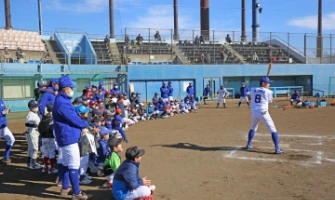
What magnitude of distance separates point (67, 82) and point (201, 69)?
23.7 m

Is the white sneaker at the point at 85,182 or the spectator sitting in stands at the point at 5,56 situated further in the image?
the spectator sitting in stands at the point at 5,56

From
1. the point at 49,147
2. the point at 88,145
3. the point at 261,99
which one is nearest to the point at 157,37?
the point at 261,99

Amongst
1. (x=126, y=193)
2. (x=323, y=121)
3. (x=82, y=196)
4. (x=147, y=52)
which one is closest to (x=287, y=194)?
(x=126, y=193)

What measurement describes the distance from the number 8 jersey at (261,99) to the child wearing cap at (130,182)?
177 inches

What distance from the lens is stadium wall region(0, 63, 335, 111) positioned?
773 inches

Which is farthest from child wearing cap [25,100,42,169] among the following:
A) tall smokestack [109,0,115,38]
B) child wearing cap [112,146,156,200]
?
tall smokestack [109,0,115,38]

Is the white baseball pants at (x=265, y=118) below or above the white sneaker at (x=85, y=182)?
above

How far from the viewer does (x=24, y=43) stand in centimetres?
2381

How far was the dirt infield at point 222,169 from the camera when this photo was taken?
518cm

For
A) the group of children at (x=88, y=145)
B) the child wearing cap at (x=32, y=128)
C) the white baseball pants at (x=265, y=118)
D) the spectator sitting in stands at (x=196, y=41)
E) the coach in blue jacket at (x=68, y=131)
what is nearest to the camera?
the group of children at (x=88, y=145)

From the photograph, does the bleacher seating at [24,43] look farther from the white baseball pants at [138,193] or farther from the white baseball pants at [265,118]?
the white baseball pants at [138,193]

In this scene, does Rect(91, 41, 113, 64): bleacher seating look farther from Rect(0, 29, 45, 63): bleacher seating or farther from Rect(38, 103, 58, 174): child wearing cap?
Rect(38, 103, 58, 174): child wearing cap

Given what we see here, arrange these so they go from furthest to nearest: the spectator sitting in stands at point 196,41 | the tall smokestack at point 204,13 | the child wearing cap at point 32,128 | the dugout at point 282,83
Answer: the tall smokestack at point 204,13 < the spectator sitting in stands at point 196,41 < the dugout at point 282,83 < the child wearing cap at point 32,128

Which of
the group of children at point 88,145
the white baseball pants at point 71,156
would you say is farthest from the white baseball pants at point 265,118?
the white baseball pants at point 71,156
